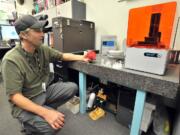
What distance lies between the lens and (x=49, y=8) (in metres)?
2.09

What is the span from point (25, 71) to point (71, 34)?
74cm

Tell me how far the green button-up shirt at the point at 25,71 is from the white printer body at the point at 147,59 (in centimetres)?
75

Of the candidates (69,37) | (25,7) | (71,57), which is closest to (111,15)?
(69,37)

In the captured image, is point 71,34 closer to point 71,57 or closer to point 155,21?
point 71,57

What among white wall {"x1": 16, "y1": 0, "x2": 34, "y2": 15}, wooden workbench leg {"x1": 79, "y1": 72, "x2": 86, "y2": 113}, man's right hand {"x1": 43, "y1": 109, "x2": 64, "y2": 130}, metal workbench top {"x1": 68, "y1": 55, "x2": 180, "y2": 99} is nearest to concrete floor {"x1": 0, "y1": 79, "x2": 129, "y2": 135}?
wooden workbench leg {"x1": 79, "y1": 72, "x2": 86, "y2": 113}

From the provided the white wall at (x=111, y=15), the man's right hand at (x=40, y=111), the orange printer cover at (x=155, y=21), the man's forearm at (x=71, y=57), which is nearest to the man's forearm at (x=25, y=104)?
the man's right hand at (x=40, y=111)

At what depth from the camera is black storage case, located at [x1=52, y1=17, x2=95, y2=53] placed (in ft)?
4.47

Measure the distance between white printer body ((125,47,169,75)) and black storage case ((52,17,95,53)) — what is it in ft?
2.59

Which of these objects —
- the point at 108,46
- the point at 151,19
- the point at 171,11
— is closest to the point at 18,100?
the point at 108,46

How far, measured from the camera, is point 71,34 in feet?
4.78

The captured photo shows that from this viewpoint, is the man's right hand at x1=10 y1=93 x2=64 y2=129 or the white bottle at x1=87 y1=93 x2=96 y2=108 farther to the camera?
the white bottle at x1=87 y1=93 x2=96 y2=108

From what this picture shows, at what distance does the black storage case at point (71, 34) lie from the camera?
1362mm

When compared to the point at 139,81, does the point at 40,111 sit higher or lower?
lower

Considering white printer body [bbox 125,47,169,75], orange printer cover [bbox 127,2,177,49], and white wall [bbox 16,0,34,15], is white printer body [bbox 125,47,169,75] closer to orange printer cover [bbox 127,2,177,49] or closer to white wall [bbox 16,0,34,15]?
orange printer cover [bbox 127,2,177,49]
